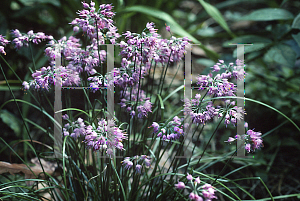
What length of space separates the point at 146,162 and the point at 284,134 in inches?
44.7

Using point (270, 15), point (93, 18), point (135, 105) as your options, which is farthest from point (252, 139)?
point (270, 15)

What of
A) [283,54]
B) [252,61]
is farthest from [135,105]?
[252,61]

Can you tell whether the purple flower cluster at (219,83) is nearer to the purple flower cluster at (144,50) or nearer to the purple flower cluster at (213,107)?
the purple flower cluster at (213,107)

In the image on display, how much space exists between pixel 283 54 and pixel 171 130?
2.72 feet

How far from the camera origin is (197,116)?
69cm

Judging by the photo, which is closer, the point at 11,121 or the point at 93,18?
the point at 93,18

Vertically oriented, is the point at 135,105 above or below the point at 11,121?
above

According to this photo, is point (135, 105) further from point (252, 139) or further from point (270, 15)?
point (270, 15)

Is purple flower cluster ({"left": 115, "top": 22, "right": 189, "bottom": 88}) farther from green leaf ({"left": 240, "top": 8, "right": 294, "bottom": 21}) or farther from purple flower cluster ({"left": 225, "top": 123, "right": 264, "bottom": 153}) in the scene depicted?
green leaf ({"left": 240, "top": 8, "right": 294, "bottom": 21})

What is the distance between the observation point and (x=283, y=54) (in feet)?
3.96

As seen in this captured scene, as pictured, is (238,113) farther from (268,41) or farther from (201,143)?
(201,143)

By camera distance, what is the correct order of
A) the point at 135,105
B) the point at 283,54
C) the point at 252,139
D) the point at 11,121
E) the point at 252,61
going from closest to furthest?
the point at 252,139 < the point at 135,105 < the point at 283,54 < the point at 11,121 < the point at 252,61

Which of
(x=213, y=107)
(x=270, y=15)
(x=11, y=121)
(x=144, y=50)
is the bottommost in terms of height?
(x=11, y=121)

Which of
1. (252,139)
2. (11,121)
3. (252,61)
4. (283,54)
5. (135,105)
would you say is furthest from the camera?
(252,61)
